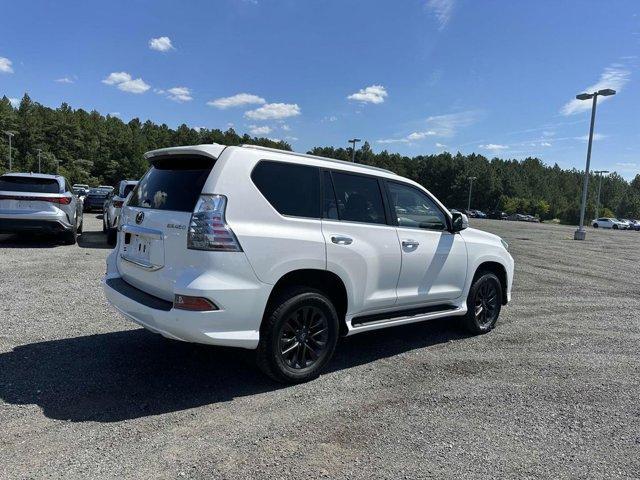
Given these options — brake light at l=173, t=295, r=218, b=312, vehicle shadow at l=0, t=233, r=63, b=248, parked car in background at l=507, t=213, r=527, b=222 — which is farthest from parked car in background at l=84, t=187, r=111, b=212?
parked car in background at l=507, t=213, r=527, b=222

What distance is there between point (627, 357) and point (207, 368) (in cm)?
472

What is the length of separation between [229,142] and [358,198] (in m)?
95.0

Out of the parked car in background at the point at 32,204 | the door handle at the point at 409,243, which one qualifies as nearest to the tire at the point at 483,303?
the door handle at the point at 409,243

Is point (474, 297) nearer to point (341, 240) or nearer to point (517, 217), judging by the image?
point (341, 240)

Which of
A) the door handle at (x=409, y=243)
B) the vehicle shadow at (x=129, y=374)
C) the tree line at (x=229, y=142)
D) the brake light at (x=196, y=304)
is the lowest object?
the vehicle shadow at (x=129, y=374)

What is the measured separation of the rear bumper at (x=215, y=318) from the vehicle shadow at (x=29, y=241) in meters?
9.18

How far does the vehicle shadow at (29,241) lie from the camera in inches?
442

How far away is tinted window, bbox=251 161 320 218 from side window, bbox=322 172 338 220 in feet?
0.23

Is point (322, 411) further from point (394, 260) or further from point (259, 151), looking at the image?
point (259, 151)

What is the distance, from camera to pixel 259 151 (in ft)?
13.0

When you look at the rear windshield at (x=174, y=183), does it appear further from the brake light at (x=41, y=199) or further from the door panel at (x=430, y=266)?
the brake light at (x=41, y=199)

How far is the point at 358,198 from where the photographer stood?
461 centimetres

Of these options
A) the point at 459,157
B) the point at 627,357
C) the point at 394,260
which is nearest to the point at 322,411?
the point at 394,260

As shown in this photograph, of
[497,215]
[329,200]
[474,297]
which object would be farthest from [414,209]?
[497,215]
